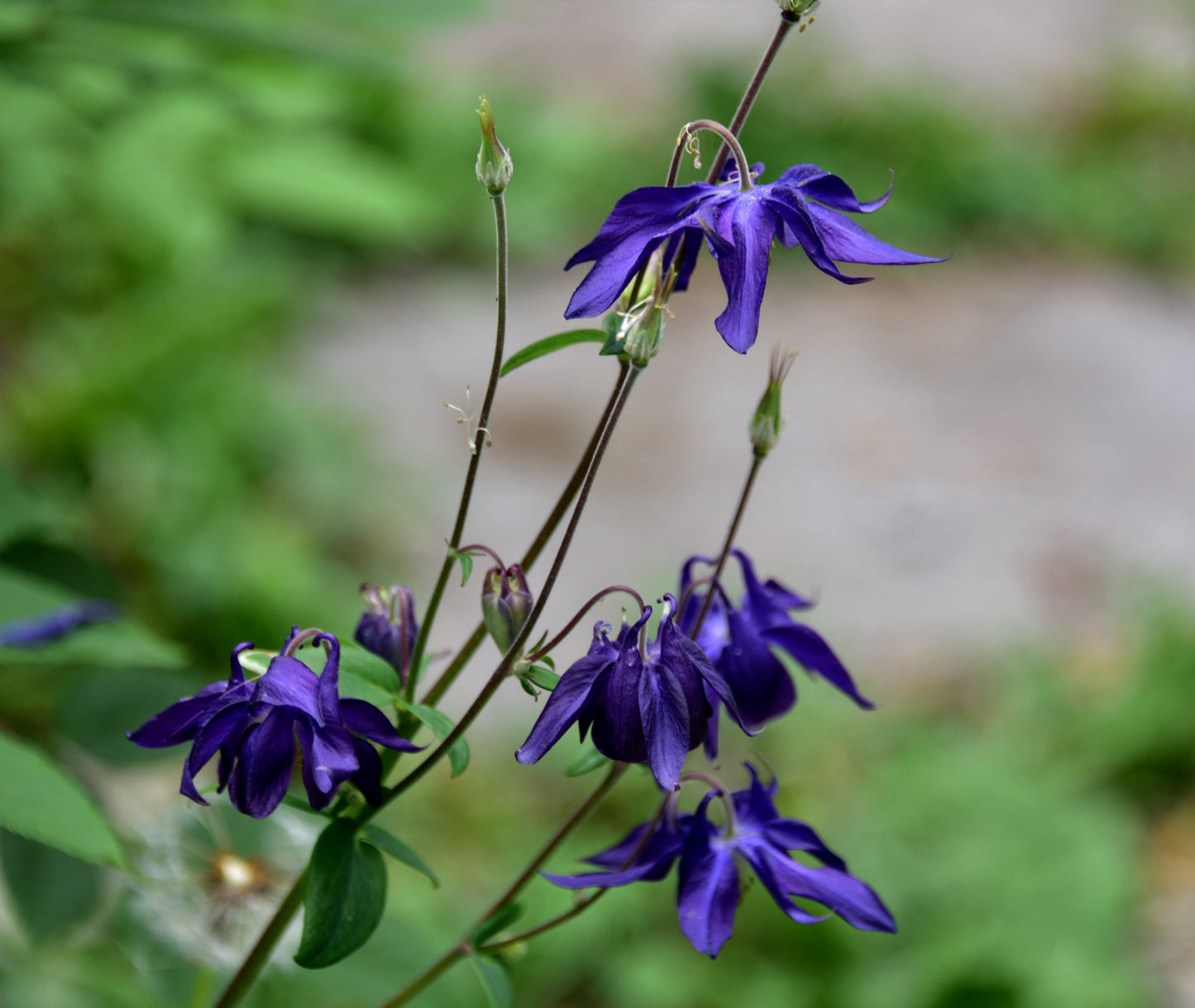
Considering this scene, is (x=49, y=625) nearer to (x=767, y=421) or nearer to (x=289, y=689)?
(x=289, y=689)

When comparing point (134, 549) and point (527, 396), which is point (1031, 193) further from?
point (134, 549)

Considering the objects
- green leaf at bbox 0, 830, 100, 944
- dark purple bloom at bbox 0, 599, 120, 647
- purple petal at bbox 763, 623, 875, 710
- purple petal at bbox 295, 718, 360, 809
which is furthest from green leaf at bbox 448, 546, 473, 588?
green leaf at bbox 0, 830, 100, 944

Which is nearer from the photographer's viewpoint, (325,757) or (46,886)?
(325,757)

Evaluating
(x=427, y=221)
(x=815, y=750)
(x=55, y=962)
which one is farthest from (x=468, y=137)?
(x=55, y=962)

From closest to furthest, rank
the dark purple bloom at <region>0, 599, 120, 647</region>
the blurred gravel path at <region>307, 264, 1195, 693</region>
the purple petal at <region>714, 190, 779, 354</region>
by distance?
the purple petal at <region>714, 190, 779, 354</region> → the dark purple bloom at <region>0, 599, 120, 647</region> → the blurred gravel path at <region>307, 264, 1195, 693</region>

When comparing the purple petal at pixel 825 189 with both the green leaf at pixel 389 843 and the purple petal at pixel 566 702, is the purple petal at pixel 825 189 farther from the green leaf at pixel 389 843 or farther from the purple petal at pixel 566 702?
the green leaf at pixel 389 843

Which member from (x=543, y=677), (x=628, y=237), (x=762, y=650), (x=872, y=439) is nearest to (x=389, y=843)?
(x=543, y=677)

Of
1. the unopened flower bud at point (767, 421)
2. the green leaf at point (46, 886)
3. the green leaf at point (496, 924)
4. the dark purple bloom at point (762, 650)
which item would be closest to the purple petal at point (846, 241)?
→ the unopened flower bud at point (767, 421)

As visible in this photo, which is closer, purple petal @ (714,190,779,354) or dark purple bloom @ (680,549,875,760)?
purple petal @ (714,190,779,354)

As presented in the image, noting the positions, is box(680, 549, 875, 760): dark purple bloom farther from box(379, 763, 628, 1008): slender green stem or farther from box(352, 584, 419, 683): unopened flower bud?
box(352, 584, 419, 683): unopened flower bud
